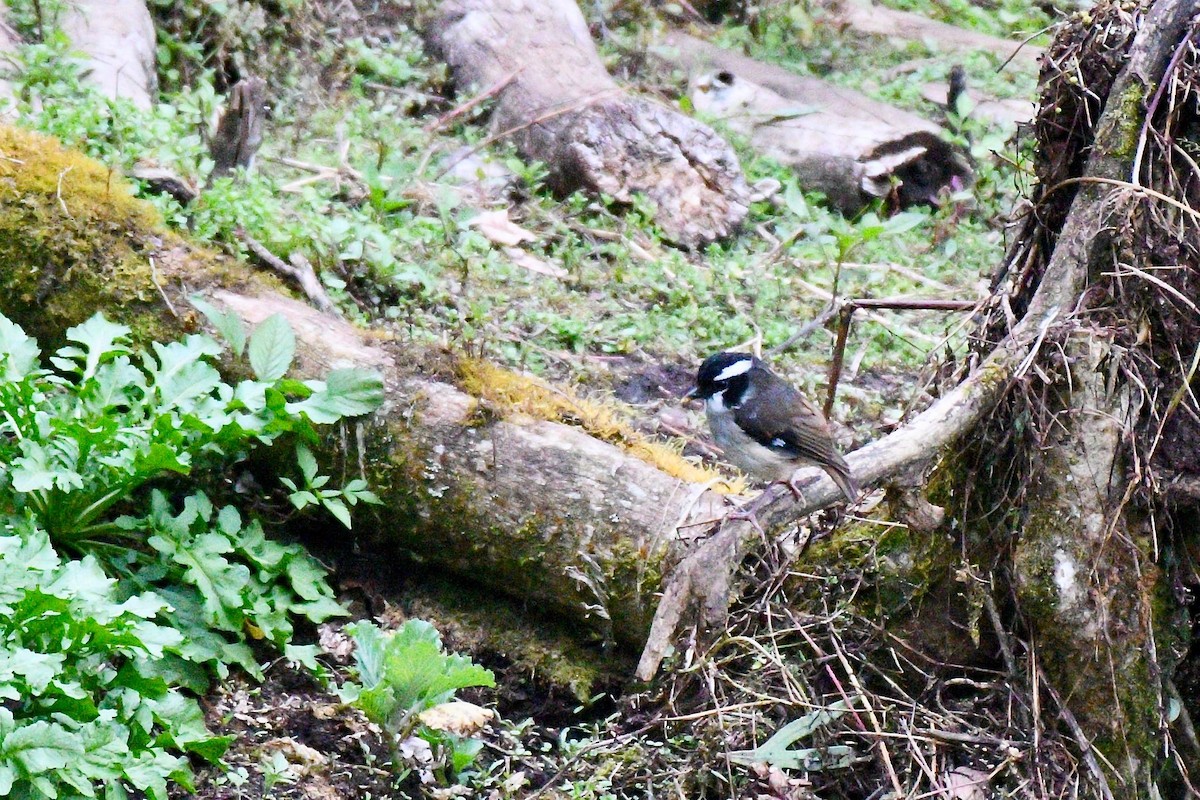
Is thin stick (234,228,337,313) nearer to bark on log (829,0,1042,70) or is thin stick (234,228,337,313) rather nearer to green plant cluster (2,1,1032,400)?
green plant cluster (2,1,1032,400)

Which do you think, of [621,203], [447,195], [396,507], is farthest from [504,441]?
[621,203]

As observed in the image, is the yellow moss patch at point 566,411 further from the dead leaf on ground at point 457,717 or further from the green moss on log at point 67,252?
the green moss on log at point 67,252

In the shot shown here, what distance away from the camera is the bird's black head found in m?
4.93

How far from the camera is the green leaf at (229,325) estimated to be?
4.81 m

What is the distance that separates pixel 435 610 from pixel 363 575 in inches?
13.0

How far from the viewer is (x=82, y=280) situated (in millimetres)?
5145

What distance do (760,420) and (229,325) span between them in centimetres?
208

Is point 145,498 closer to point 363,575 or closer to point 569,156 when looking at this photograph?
point 363,575

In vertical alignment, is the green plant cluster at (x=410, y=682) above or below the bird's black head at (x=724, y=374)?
below

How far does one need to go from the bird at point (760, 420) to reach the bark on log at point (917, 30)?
7.46 metres

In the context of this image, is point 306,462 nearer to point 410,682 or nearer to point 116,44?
point 410,682

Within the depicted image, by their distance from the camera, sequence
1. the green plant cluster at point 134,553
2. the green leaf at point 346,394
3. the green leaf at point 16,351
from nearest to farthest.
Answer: the green plant cluster at point 134,553 < the green leaf at point 16,351 < the green leaf at point 346,394

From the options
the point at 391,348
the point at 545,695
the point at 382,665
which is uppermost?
the point at 391,348

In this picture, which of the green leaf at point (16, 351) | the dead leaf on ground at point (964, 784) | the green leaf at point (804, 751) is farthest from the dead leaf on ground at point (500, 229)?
the dead leaf on ground at point (964, 784)
